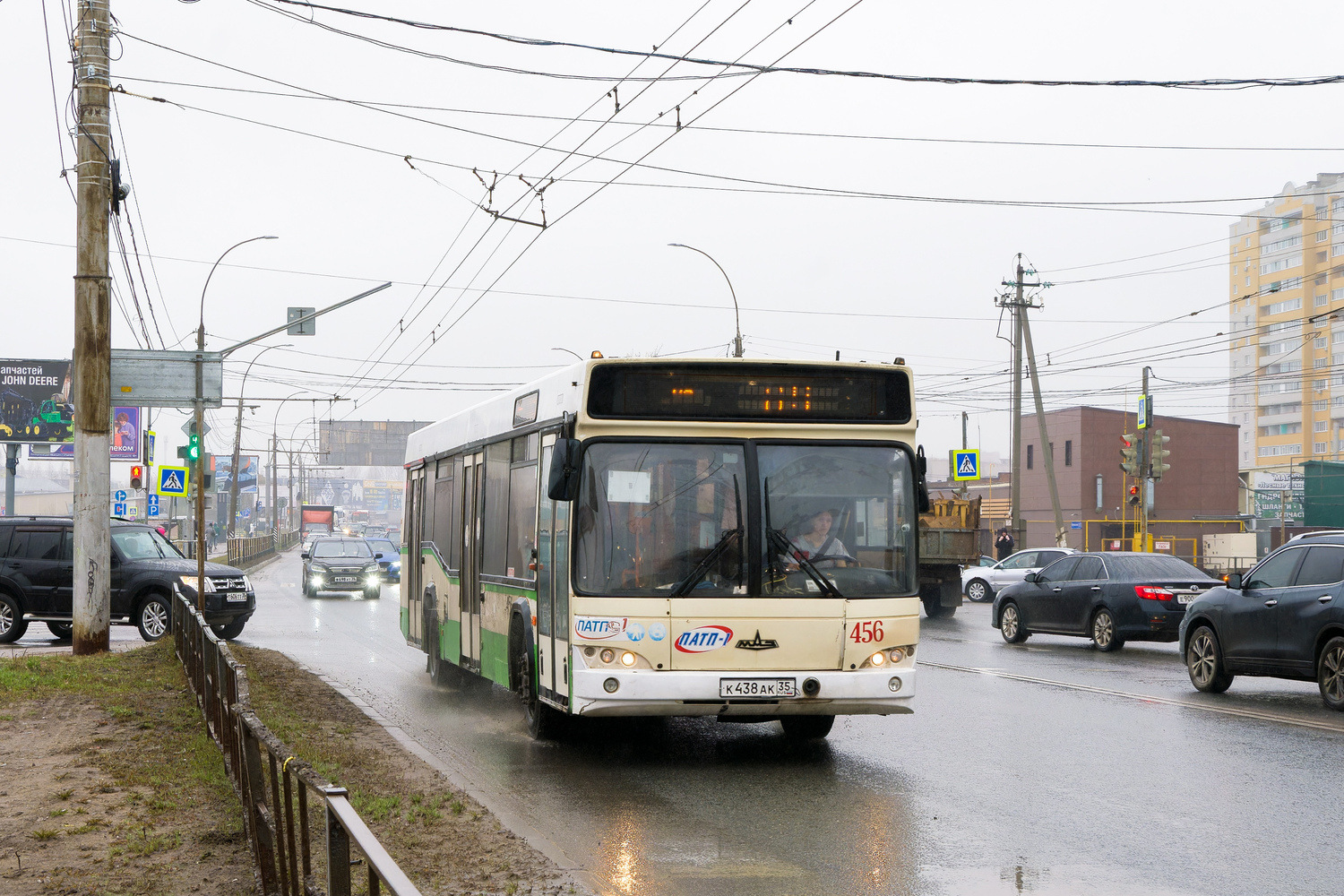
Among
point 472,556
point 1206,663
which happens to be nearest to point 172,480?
point 472,556

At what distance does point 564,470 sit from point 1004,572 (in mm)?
25891

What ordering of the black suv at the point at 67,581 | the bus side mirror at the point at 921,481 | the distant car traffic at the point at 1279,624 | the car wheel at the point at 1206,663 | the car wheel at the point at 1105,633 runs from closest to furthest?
the bus side mirror at the point at 921,481
the distant car traffic at the point at 1279,624
the car wheel at the point at 1206,663
the car wheel at the point at 1105,633
the black suv at the point at 67,581

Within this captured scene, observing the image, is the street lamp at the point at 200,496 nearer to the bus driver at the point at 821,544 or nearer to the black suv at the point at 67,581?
the black suv at the point at 67,581

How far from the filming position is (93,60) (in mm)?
16531

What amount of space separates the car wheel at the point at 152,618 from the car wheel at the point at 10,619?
199 centimetres

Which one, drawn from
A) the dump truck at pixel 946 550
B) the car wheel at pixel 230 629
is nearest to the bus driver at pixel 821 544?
the car wheel at pixel 230 629

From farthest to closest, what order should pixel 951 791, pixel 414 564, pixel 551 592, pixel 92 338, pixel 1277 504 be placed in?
pixel 1277 504 → pixel 414 564 → pixel 92 338 → pixel 551 592 → pixel 951 791

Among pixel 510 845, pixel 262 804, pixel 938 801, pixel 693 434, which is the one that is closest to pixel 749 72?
pixel 693 434

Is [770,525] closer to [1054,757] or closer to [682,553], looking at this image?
[682,553]

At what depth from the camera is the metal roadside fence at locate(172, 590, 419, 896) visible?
3.56 metres

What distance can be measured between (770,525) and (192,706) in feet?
18.5

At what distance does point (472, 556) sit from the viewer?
13.4m

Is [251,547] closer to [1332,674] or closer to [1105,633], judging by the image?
[1105,633]

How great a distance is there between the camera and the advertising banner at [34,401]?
2447 inches
